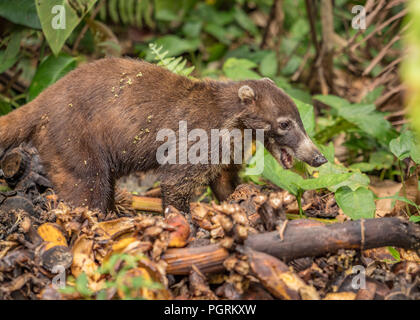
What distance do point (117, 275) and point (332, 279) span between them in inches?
50.9

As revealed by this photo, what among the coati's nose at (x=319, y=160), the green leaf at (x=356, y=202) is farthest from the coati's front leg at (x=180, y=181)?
the green leaf at (x=356, y=202)

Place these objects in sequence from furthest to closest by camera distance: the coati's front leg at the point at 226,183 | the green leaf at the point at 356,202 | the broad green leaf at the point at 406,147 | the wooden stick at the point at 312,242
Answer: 1. the coati's front leg at the point at 226,183
2. the broad green leaf at the point at 406,147
3. the green leaf at the point at 356,202
4. the wooden stick at the point at 312,242

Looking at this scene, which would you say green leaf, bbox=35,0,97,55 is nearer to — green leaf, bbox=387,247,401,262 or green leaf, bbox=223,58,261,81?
green leaf, bbox=223,58,261,81

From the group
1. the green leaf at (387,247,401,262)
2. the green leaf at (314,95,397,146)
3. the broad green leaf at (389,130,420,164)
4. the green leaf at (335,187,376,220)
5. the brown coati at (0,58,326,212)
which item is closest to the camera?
the green leaf at (387,247,401,262)

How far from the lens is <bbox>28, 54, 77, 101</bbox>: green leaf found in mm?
5199

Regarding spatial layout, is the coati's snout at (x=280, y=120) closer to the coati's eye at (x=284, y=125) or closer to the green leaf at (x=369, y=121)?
the coati's eye at (x=284, y=125)

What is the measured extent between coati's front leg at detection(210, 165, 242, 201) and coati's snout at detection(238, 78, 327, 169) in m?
0.54

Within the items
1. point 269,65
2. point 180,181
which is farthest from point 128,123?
point 269,65

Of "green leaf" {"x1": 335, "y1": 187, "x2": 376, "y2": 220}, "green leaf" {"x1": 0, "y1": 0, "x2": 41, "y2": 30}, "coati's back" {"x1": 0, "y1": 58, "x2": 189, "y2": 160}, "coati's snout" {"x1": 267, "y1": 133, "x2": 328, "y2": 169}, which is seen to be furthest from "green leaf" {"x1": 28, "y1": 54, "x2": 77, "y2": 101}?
"green leaf" {"x1": 335, "y1": 187, "x2": 376, "y2": 220}

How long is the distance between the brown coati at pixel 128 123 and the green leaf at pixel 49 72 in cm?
106

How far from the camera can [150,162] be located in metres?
4.16

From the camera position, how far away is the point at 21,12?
5.23 m

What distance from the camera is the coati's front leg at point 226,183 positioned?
454 centimetres
